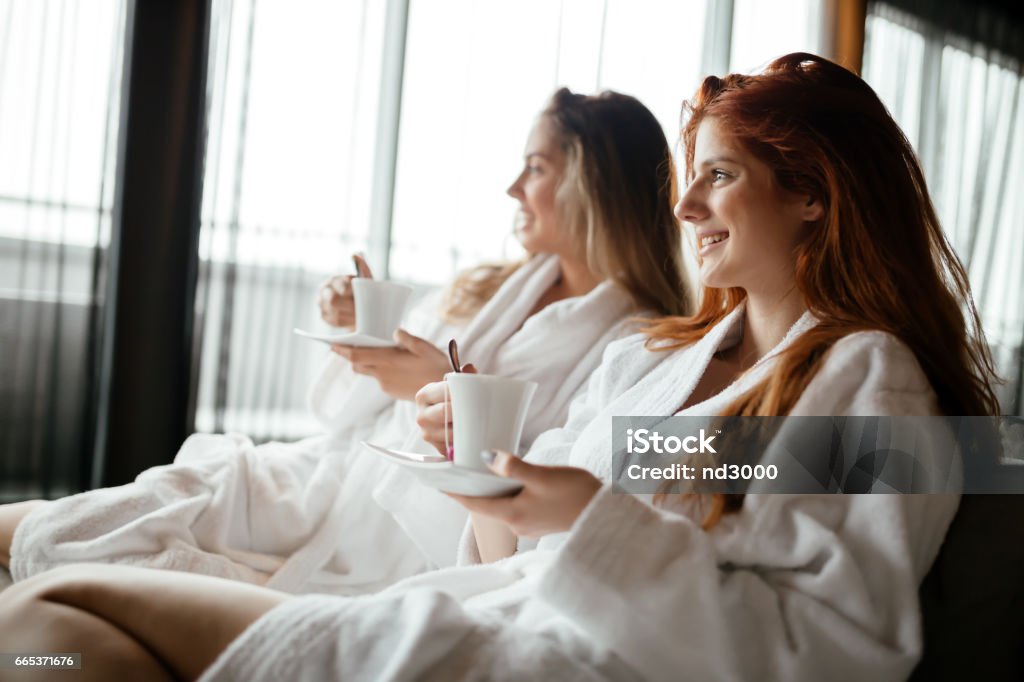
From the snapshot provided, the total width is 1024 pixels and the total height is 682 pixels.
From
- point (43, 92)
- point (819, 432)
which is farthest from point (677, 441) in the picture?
point (43, 92)

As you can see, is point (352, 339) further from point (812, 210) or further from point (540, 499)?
point (812, 210)

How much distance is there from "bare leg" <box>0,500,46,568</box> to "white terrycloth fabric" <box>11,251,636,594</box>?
5 cm

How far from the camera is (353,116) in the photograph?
9.07ft

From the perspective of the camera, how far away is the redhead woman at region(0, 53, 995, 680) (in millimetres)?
838

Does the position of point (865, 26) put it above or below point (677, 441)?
above

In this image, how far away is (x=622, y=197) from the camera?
179 centimetres

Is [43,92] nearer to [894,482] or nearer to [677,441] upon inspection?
[677,441]

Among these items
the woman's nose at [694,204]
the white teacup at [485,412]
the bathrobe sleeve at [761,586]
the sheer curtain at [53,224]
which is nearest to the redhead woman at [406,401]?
the woman's nose at [694,204]

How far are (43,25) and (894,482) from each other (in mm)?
2374

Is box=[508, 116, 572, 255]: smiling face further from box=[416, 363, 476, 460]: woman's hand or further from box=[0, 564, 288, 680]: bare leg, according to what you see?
box=[0, 564, 288, 680]: bare leg

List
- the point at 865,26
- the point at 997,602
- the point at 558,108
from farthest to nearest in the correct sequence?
the point at 865,26
the point at 558,108
the point at 997,602

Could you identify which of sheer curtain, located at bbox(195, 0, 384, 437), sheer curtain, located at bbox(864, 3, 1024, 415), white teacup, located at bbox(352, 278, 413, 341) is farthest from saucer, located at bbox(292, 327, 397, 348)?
sheer curtain, located at bbox(864, 3, 1024, 415)

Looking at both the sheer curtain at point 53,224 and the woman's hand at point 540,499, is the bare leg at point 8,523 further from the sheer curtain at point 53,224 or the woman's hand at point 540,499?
the sheer curtain at point 53,224

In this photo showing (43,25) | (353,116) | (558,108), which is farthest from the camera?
(353,116)
